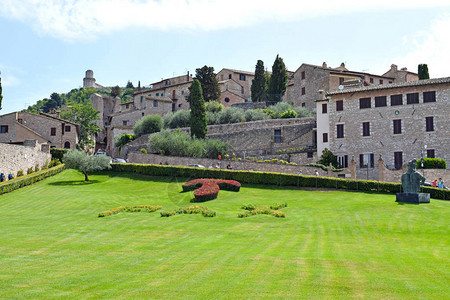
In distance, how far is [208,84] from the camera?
8888cm

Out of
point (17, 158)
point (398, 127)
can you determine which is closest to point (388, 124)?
point (398, 127)

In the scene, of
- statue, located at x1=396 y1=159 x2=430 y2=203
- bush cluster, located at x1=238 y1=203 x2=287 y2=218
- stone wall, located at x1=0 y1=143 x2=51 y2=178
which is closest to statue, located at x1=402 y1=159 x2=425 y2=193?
statue, located at x1=396 y1=159 x2=430 y2=203

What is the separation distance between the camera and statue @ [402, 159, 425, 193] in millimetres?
29672

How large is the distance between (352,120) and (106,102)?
86940mm

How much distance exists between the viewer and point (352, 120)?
2170 inches

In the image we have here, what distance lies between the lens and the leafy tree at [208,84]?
8800 cm

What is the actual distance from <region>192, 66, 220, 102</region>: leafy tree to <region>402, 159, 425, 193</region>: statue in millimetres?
61462

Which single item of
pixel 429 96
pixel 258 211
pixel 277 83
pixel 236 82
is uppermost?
pixel 236 82

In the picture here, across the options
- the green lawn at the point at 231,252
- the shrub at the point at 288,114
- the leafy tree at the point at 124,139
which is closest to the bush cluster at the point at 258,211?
the green lawn at the point at 231,252

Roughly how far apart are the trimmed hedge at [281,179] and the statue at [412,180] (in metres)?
4.75

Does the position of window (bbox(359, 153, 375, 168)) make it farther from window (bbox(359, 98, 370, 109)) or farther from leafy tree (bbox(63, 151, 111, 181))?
leafy tree (bbox(63, 151, 111, 181))

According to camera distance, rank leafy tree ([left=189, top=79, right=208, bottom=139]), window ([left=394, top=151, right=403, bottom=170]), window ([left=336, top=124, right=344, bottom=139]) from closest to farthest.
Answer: window ([left=394, top=151, right=403, bottom=170]), window ([left=336, top=124, right=344, bottom=139]), leafy tree ([left=189, top=79, right=208, bottom=139])

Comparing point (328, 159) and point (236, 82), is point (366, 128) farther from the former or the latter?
point (236, 82)

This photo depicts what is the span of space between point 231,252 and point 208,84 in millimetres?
75240
